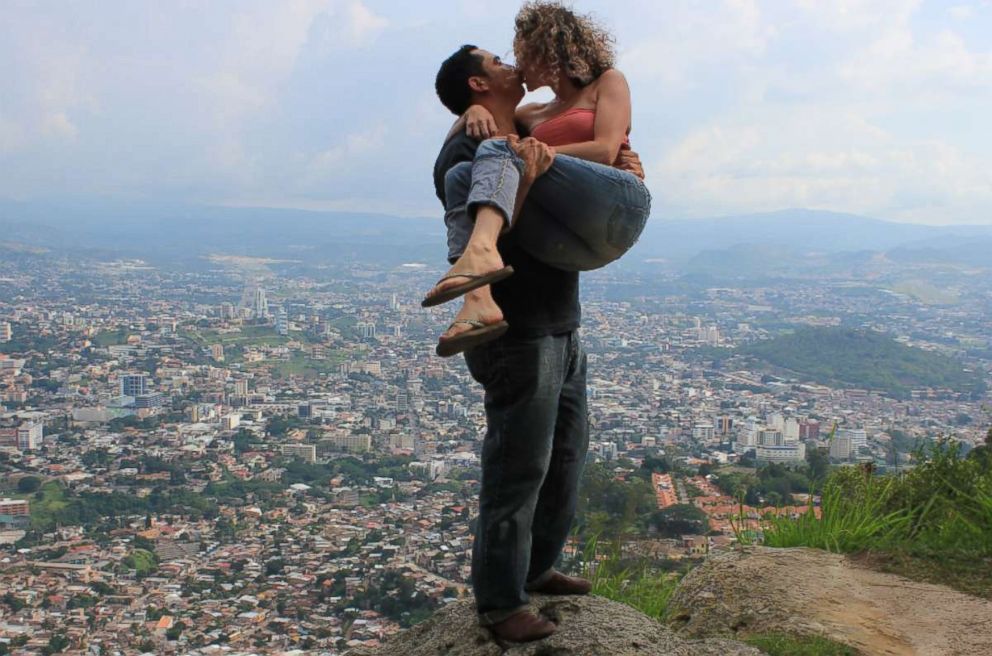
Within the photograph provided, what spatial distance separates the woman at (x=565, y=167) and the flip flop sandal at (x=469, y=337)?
0.03m

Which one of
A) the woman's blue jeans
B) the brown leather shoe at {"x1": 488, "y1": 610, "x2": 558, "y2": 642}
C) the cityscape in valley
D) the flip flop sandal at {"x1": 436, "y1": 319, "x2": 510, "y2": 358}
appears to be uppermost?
the woman's blue jeans

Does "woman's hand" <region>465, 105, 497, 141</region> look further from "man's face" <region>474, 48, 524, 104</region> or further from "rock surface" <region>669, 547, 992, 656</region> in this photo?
"rock surface" <region>669, 547, 992, 656</region>

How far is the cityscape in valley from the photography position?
12.9m

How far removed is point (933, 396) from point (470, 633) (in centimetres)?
2905

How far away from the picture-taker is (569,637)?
11.0ft

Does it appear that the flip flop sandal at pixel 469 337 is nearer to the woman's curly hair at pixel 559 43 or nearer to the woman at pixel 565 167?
the woman at pixel 565 167

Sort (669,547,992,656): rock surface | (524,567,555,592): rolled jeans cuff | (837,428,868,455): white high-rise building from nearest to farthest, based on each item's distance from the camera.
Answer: (524,567,555,592): rolled jeans cuff
(669,547,992,656): rock surface
(837,428,868,455): white high-rise building

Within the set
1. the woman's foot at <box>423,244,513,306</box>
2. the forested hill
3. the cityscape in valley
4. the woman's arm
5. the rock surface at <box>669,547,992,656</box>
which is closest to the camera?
the woman's foot at <box>423,244,513,306</box>

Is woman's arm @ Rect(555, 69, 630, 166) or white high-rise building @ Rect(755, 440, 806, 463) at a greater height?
woman's arm @ Rect(555, 69, 630, 166)

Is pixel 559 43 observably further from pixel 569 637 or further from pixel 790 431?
pixel 790 431

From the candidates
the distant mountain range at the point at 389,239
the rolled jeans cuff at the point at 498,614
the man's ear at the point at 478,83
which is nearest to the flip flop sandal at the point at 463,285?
the man's ear at the point at 478,83

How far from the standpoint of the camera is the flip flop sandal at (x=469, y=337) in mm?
2736

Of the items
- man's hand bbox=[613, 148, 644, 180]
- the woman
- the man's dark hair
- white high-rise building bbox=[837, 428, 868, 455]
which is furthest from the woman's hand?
white high-rise building bbox=[837, 428, 868, 455]

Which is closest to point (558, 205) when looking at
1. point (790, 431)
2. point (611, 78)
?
point (611, 78)
